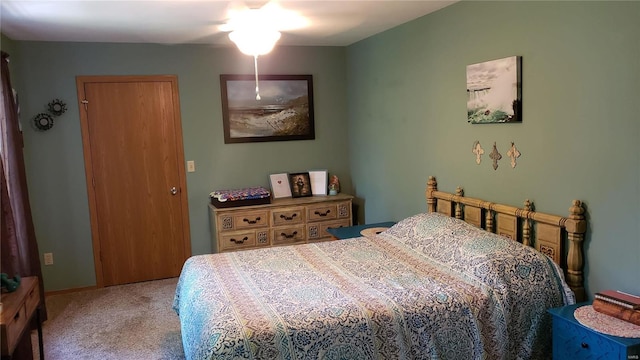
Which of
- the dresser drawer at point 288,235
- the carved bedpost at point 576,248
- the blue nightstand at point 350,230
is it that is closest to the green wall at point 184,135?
the dresser drawer at point 288,235

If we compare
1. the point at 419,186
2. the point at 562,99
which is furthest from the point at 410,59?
the point at 562,99

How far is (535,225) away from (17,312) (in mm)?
2801

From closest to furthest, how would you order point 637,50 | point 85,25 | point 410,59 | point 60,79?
point 637,50 → point 85,25 → point 410,59 → point 60,79

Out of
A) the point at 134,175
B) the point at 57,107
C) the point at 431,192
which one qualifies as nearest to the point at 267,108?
the point at 134,175

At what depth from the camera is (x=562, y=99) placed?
261 centimetres

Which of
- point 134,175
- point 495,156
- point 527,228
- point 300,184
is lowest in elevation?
point 527,228

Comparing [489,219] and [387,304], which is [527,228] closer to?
[489,219]

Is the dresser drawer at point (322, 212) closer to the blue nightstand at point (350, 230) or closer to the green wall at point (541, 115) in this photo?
the blue nightstand at point (350, 230)

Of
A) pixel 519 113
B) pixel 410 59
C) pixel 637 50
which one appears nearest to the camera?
pixel 637 50

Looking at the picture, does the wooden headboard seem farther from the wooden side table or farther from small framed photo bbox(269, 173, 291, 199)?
the wooden side table

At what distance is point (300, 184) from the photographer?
498cm

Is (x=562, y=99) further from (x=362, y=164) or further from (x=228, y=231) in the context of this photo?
(x=228, y=231)

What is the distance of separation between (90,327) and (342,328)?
7.89 feet

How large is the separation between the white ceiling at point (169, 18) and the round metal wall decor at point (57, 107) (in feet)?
1.75
